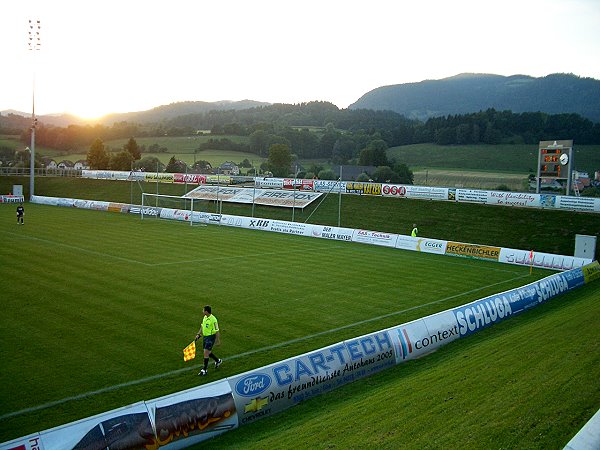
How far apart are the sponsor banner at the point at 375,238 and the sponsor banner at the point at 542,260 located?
24.9ft

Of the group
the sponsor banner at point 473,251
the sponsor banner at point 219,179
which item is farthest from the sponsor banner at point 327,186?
the sponsor banner at point 473,251

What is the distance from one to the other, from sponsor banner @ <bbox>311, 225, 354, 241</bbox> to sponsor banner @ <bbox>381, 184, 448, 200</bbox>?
12.8 meters

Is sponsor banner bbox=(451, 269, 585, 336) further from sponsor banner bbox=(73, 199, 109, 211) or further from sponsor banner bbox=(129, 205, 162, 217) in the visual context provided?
sponsor banner bbox=(73, 199, 109, 211)

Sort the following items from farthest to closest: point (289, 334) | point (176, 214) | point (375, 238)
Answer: point (176, 214)
point (375, 238)
point (289, 334)

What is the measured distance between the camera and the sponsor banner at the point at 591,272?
86.7ft

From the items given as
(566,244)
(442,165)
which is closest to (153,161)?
(442,165)

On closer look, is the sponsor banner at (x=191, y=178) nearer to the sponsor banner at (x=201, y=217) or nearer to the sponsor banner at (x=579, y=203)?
the sponsor banner at (x=201, y=217)

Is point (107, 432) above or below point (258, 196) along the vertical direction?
below

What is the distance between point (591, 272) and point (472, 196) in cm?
2160

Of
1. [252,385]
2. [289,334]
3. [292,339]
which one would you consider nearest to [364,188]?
[289,334]

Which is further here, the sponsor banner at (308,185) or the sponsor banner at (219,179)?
the sponsor banner at (219,179)

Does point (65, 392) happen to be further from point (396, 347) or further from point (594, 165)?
point (594, 165)

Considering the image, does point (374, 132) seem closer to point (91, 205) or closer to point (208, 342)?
point (91, 205)

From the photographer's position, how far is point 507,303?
20.0 meters
